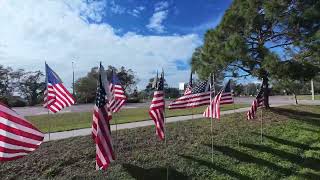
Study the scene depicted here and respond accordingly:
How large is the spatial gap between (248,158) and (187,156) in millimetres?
2225

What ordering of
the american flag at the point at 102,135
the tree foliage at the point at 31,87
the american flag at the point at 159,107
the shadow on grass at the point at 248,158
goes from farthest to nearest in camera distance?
the tree foliage at the point at 31,87 < the shadow on grass at the point at 248,158 < the american flag at the point at 159,107 < the american flag at the point at 102,135

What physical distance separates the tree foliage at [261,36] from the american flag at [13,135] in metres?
13.0

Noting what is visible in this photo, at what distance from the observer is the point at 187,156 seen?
12.3 meters

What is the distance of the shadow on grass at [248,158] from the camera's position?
1201 centimetres

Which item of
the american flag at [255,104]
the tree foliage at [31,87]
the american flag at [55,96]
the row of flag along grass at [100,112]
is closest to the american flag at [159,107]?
the row of flag along grass at [100,112]

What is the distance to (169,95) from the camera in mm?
72938

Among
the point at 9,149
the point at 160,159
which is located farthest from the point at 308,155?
the point at 9,149

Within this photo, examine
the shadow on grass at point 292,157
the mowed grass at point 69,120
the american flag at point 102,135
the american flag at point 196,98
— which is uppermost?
the american flag at point 196,98

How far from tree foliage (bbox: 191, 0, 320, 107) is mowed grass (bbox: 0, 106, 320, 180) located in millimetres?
3788

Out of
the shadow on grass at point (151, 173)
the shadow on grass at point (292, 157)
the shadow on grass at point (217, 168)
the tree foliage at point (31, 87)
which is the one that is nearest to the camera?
the shadow on grass at point (151, 173)

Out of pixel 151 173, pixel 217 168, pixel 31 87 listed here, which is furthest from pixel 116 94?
pixel 31 87

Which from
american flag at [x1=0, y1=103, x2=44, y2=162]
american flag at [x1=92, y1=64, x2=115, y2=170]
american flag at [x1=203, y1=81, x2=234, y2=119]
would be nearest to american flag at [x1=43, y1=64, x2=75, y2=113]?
american flag at [x1=92, y1=64, x2=115, y2=170]

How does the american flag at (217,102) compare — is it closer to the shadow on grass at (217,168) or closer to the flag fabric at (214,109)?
the flag fabric at (214,109)

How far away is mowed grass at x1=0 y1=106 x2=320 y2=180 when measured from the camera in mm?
10867
